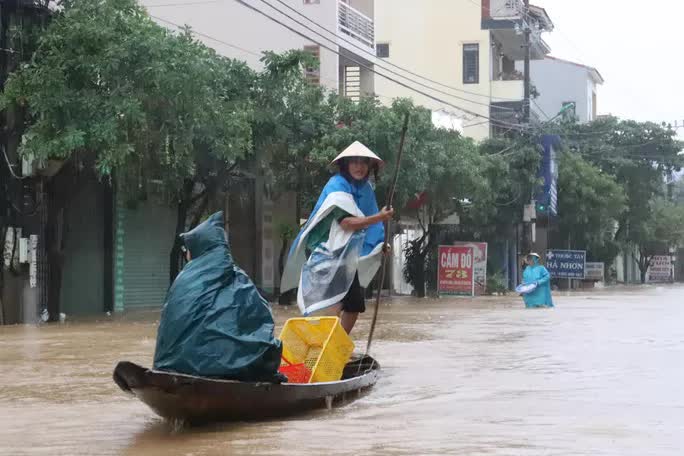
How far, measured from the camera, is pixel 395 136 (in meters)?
26.7

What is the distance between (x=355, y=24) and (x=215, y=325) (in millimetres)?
28695

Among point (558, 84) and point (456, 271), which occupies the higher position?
point (558, 84)

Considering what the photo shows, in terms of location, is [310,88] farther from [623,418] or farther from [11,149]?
[623,418]

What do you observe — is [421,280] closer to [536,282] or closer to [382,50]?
[536,282]

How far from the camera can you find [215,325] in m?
7.03

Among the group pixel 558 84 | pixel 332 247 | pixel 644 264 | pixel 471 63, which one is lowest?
pixel 644 264

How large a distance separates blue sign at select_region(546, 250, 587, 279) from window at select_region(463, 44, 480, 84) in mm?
7779

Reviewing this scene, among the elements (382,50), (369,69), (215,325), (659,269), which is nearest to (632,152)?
(382,50)

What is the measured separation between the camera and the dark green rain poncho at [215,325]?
22.9ft

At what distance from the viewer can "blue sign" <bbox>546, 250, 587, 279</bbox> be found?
4359cm

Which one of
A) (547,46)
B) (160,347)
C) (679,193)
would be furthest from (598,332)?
(679,193)

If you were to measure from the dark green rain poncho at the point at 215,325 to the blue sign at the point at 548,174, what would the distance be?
3539 cm

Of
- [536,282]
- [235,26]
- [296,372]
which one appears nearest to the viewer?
[296,372]

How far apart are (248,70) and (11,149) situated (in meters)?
5.31
